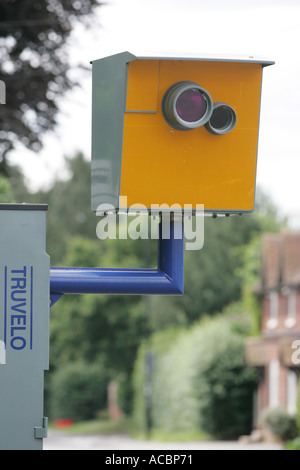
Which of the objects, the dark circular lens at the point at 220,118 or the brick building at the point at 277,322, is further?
the brick building at the point at 277,322

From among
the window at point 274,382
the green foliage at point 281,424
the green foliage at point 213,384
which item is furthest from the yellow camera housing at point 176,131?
the green foliage at point 213,384

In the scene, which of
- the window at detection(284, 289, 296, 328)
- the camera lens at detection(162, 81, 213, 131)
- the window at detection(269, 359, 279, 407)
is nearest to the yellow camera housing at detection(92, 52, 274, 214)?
the camera lens at detection(162, 81, 213, 131)

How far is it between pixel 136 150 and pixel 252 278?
40381mm

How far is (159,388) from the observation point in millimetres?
40969

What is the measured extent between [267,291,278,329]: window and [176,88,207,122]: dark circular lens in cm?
3280

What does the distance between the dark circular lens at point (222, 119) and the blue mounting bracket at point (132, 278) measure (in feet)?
1.31

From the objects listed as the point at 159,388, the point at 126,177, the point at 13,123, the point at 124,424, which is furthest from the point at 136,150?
the point at 124,424

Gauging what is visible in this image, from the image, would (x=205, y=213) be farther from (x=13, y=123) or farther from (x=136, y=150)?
(x=13, y=123)

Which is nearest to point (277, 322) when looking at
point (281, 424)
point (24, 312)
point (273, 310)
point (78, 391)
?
point (273, 310)

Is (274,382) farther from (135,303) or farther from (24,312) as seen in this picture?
(24,312)

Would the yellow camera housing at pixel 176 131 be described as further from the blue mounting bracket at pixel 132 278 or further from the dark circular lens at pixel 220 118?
the blue mounting bracket at pixel 132 278

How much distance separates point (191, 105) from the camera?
3309 mm

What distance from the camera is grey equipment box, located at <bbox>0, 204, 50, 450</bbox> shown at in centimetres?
307

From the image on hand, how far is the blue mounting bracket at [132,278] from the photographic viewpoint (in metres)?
3.44
